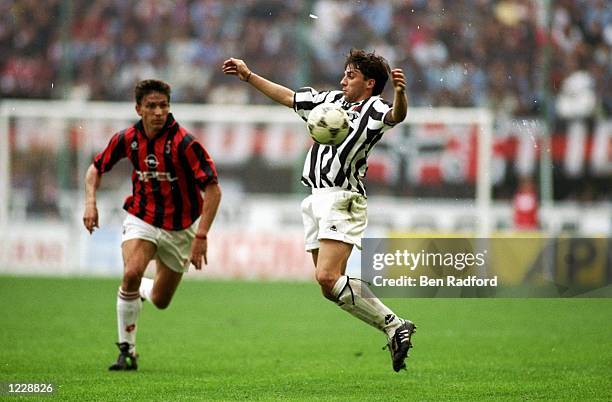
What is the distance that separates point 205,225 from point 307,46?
12.6 m

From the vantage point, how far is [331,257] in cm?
764

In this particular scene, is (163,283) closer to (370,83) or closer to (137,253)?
(137,253)

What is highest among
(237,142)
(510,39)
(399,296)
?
(510,39)

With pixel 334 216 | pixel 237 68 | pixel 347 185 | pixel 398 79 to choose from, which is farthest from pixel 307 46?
pixel 398 79

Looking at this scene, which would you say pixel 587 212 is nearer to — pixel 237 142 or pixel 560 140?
pixel 560 140

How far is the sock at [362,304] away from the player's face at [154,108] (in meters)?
2.06

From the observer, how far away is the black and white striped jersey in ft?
25.3

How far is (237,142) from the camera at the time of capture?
2111 centimetres

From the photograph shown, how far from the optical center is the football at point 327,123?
7.46 metres

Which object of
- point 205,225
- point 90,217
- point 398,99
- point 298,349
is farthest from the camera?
point 298,349

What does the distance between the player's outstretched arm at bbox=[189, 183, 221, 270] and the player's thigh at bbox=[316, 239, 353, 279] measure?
867 mm

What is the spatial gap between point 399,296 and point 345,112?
32.7ft

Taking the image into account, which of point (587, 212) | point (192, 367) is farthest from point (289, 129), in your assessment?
point (192, 367)

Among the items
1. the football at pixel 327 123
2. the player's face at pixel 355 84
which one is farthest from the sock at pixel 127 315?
the player's face at pixel 355 84
